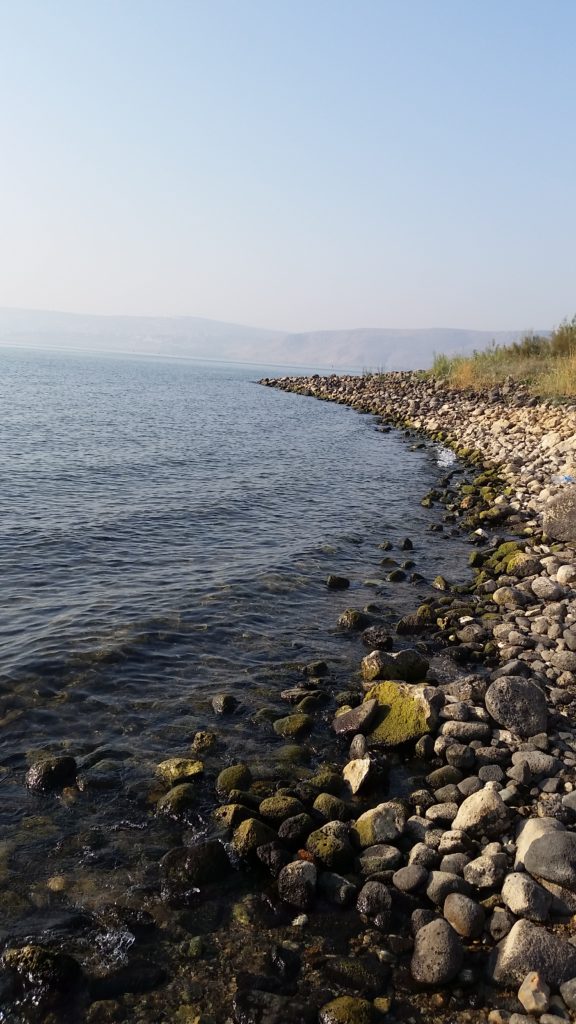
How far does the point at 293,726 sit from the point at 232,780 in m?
1.35

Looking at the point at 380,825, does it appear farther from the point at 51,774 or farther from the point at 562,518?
the point at 562,518

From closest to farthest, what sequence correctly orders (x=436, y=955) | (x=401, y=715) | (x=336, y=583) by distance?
(x=436, y=955) < (x=401, y=715) < (x=336, y=583)

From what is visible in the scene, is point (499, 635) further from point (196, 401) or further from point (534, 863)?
point (196, 401)

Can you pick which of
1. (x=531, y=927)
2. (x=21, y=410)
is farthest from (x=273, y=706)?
(x=21, y=410)

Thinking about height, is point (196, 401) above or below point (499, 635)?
above

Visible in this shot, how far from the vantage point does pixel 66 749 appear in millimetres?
7457

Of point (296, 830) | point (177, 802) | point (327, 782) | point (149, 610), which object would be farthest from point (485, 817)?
point (149, 610)

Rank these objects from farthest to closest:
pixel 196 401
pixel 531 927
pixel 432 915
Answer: pixel 196 401, pixel 432 915, pixel 531 927

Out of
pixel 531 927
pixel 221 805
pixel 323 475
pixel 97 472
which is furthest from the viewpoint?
pixel 323 475

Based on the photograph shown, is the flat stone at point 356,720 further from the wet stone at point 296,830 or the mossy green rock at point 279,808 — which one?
the wet stone at point 296,830

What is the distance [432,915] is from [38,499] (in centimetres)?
1629

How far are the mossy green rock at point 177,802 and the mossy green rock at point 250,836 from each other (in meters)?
0.67

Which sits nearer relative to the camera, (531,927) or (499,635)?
(531,927)

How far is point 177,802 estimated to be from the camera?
6.55 meters
